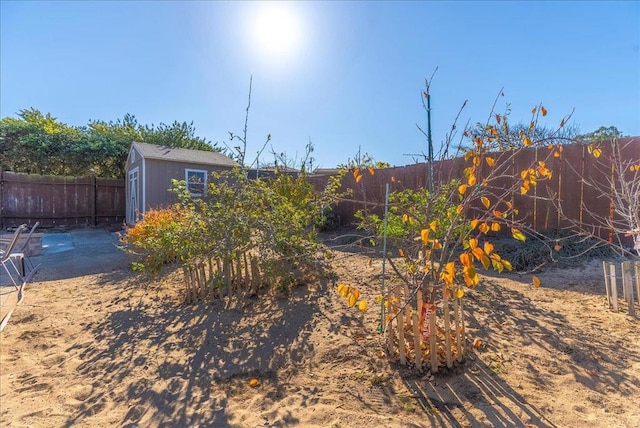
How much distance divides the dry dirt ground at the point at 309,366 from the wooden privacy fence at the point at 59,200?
12.5 m

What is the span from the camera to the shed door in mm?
12820

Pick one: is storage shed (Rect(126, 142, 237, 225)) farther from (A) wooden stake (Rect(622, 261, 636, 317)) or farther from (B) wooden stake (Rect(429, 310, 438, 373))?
(A) wooden stake (Rect(622, 261, 636, 317))

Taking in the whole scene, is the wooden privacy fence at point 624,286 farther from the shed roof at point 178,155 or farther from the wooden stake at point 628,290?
the shed roof at point 178,155

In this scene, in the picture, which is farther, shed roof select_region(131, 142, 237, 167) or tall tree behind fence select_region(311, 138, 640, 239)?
shed roof select_region(131, 142, 237, 167)

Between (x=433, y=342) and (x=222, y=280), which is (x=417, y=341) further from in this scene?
(x=222, y=280)

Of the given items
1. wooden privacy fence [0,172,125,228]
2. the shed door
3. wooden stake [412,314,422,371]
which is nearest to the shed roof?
the shed door

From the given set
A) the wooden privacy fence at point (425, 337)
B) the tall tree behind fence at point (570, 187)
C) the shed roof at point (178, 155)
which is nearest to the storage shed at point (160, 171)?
the shed roof at point (178, 155)

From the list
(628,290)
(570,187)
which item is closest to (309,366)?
(628,290)

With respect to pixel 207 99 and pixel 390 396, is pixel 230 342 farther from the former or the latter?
pixel 207 99

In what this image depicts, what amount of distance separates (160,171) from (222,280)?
9.37 m

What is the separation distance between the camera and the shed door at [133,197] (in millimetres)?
12820

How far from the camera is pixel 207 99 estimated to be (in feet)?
25.0

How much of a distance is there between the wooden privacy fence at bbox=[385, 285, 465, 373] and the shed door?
11962 mm

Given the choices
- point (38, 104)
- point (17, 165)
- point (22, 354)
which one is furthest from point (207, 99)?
point (38, 104)
